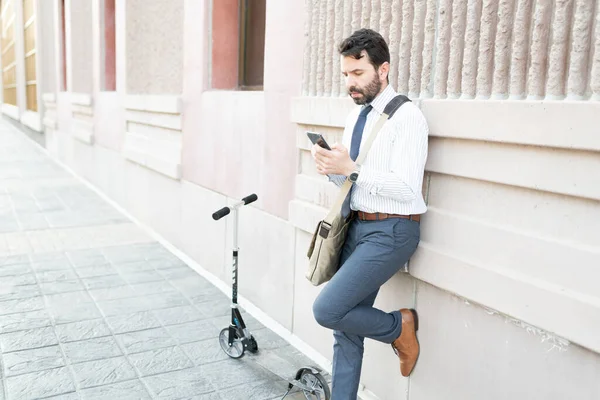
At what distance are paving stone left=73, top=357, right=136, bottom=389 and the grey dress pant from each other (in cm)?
177

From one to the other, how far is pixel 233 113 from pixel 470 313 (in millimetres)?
3827

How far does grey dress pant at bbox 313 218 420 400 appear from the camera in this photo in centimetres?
337

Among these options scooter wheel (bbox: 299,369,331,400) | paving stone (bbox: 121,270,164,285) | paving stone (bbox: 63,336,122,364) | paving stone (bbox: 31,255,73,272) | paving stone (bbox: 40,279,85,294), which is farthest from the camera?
paving stone (bbox: 31,255,73,272)

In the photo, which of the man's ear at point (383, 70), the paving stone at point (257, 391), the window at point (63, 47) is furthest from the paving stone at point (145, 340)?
the window at point (63, 47)

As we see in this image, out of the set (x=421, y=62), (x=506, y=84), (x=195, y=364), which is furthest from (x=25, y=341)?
(x=506, y=84)

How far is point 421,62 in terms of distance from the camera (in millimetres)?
3656

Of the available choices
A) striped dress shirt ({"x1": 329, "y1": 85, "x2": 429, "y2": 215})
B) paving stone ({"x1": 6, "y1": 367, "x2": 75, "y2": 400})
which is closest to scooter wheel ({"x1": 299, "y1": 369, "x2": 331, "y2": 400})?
striped dress shirt ({"x1": 329, "y1": 85, "x2": 429, "y2": 215})

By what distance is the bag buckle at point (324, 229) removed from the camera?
11.6 feet

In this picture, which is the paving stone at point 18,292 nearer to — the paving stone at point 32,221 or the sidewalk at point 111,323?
the sidewalk at point 111,323

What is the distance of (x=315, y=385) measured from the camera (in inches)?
156

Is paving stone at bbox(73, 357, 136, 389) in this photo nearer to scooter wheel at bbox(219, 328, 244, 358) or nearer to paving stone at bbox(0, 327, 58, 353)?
paving stone at bbox(0, 327, 58, 353)

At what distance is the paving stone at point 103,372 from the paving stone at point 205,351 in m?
0.50

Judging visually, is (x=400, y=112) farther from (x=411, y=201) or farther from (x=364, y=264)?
(x=364, y=264)

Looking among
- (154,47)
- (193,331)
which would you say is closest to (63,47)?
(154,47)
